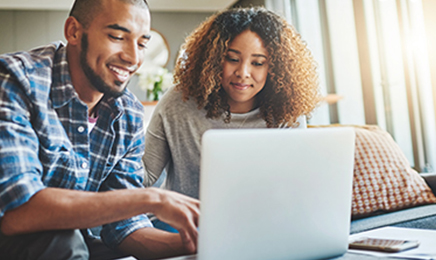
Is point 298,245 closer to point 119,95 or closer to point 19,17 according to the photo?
point 119,95

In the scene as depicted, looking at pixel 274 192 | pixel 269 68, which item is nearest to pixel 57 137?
pixel 274 192

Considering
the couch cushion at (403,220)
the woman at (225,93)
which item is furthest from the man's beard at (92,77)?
the couch cushion at (403,220)

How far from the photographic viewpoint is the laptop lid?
69 centimetres

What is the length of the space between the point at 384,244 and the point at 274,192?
305 mm

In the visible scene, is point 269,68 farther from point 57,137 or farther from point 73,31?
point 57,137

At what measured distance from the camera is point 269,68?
60.0 inches

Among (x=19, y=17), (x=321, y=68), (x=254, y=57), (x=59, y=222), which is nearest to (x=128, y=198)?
(x=59, y=222)

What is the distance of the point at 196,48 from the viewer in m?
1.58

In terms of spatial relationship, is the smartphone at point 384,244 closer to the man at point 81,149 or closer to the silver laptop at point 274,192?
the silver laptop at point 274,192

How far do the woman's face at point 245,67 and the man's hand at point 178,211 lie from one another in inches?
28.9

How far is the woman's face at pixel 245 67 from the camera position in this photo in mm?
1463

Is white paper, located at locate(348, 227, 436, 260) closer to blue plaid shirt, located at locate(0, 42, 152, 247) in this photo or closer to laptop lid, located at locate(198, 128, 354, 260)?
laptop lid, located at locate(198, 128, 354, 260)

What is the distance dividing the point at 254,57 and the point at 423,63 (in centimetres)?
177

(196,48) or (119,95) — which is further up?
(196,48)
